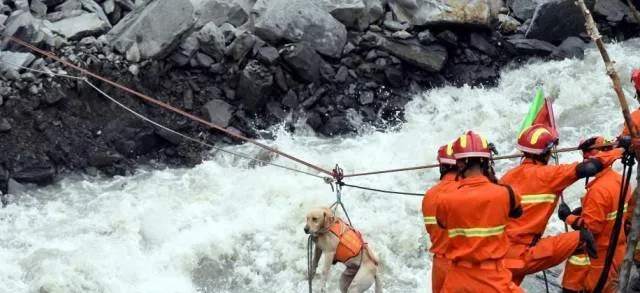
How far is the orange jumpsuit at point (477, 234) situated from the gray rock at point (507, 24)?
878 cm

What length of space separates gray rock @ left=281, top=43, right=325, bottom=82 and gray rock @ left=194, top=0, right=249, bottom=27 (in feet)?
3.03

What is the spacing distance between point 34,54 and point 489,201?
753 cm

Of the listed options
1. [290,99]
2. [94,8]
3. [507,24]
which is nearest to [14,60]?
[94,8]

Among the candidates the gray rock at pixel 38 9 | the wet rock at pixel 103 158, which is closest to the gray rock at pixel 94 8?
the gray rock at pixel 38 9

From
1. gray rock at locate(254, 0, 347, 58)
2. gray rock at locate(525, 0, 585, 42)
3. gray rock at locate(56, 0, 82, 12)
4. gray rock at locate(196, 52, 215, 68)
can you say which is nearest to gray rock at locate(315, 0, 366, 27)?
gray rock at locate(254, 0, 347, 58)

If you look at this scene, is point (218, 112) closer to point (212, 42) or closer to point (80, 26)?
point (212, 42)

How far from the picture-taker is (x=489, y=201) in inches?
184

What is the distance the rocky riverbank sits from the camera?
10.2 metres

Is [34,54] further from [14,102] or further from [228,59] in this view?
[228,59]

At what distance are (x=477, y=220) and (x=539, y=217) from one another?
0.94m

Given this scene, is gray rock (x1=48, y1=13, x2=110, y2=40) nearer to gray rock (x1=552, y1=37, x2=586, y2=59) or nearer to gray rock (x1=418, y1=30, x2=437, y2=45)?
gray rock (x1=418, y1=30, x2=437, y2=45)

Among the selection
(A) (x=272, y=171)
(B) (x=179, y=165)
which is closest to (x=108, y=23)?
(B) (x=179, y=165)

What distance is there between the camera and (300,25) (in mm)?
11734

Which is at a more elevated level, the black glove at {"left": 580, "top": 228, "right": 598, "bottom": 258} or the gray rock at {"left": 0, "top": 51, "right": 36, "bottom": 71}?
the black glove at {"left": 580, "top": 228, "right": 598, "bottom": 258}
